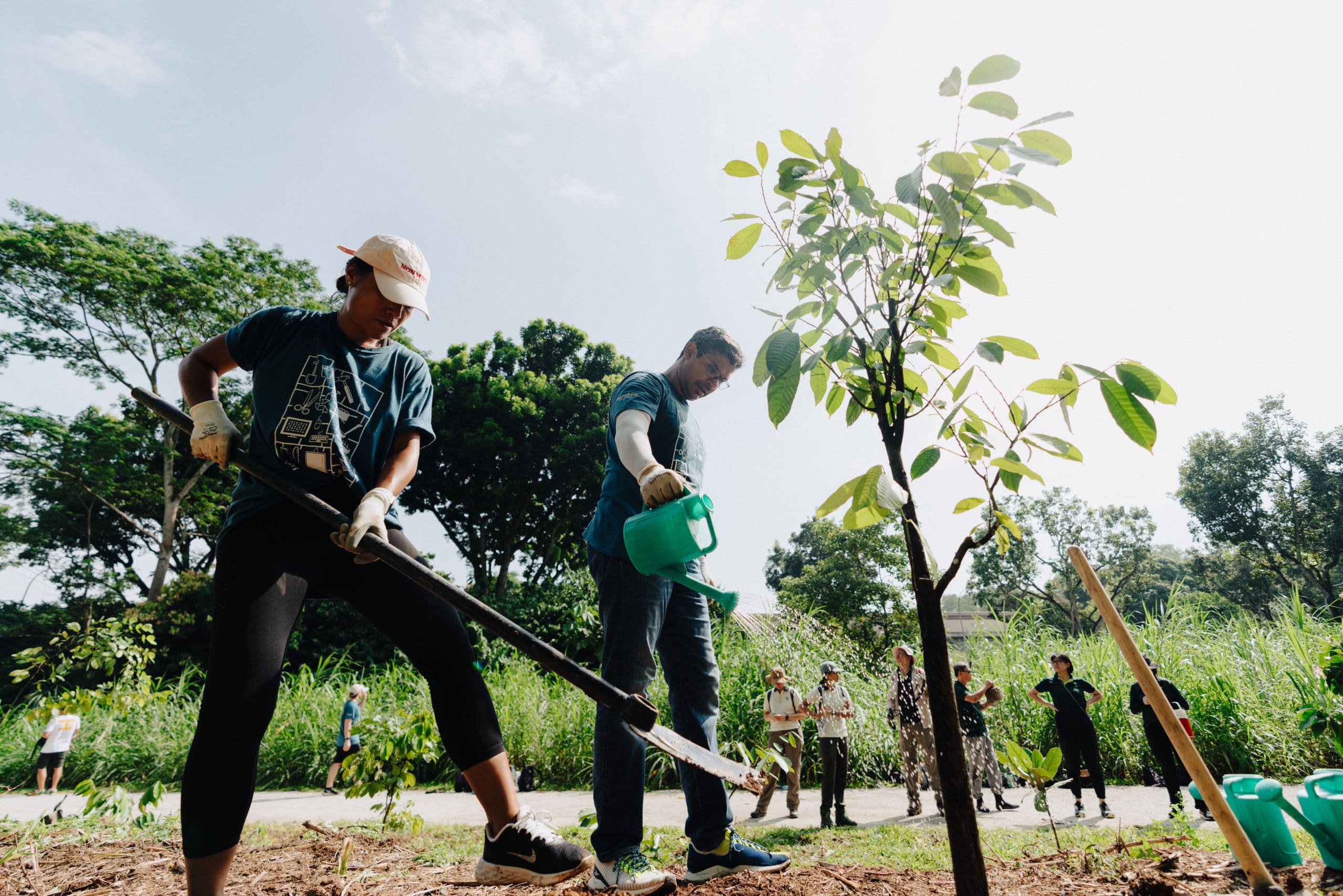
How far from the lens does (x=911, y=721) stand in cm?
587

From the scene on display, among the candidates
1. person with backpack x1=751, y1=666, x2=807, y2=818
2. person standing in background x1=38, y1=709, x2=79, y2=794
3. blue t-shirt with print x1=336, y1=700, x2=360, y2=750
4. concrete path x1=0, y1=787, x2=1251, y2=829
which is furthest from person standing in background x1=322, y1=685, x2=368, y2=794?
person with backpack x1=751, y1=666, x2=807, y2=818

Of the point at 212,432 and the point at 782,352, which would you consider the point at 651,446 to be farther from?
the point at 212,432

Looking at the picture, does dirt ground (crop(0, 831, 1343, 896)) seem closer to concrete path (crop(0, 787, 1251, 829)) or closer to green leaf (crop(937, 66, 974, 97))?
concrete path (crop(0, 787, 1251, 829))

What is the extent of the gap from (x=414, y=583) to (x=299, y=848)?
2.46 metres

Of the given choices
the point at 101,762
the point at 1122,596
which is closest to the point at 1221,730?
the point at 101,762

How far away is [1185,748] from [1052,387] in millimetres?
829

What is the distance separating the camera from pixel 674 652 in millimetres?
2250

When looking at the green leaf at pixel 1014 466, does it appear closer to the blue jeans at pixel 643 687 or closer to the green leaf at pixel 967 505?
the green leaf at pixel 967 505

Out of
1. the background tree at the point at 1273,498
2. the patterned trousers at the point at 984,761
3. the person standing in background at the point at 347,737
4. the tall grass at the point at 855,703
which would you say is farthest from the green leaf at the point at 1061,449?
the background tree at the point at 1273,498

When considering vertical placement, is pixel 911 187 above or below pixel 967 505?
above

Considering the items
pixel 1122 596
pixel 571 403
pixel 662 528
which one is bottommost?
pixel 662 528

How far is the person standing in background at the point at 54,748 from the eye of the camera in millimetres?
7605

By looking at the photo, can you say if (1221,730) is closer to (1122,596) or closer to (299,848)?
(299,848)

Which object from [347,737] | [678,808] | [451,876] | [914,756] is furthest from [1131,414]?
[347,737]
